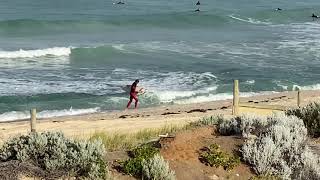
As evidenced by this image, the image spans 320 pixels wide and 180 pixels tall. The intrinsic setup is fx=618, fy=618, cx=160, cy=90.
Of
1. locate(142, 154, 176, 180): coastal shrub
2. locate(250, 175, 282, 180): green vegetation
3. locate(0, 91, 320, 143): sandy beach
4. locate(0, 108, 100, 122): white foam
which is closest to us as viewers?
locate(142, 154, 176, 180): coastal shrub

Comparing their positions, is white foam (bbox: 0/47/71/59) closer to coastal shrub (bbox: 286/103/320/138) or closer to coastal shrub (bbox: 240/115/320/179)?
coastal shrub (bbox: 286/103/320/138)

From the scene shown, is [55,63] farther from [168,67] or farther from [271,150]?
[271,150]

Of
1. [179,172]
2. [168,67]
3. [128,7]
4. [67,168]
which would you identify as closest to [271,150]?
[179,172]

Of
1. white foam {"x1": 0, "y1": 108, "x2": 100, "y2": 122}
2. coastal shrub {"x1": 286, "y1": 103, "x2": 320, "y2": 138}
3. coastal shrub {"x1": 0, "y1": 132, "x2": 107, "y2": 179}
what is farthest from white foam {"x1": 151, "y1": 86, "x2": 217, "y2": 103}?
coastal shrub {"x1": 0, "y1": 132, "x2": 107, "y2": 179}

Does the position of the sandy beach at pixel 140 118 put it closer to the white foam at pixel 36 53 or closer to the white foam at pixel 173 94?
the white foam at pixel 173 94

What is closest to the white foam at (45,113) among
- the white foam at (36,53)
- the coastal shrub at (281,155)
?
the white foam at (36,53)

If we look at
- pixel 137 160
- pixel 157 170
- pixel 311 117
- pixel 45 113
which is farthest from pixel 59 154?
pixel 45 113

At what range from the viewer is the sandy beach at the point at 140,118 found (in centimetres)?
1460

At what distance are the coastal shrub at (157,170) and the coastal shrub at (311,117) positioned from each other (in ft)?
9.67

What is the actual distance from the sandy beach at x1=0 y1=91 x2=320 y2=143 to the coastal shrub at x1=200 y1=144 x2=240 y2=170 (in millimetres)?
5778

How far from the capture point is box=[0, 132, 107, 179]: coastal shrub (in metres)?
6.40

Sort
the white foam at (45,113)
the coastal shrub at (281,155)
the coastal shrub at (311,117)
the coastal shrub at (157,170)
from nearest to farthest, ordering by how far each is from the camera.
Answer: the coastal shrub at (157,170), the coastal shrub at (281,155), the coastal shrub at (311,117), the white foam at (45,113)

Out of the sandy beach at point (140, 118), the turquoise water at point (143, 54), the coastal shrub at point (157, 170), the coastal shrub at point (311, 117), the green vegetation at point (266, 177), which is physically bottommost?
the turquoise water at point (143, 54)

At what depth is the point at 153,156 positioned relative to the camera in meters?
6.72
